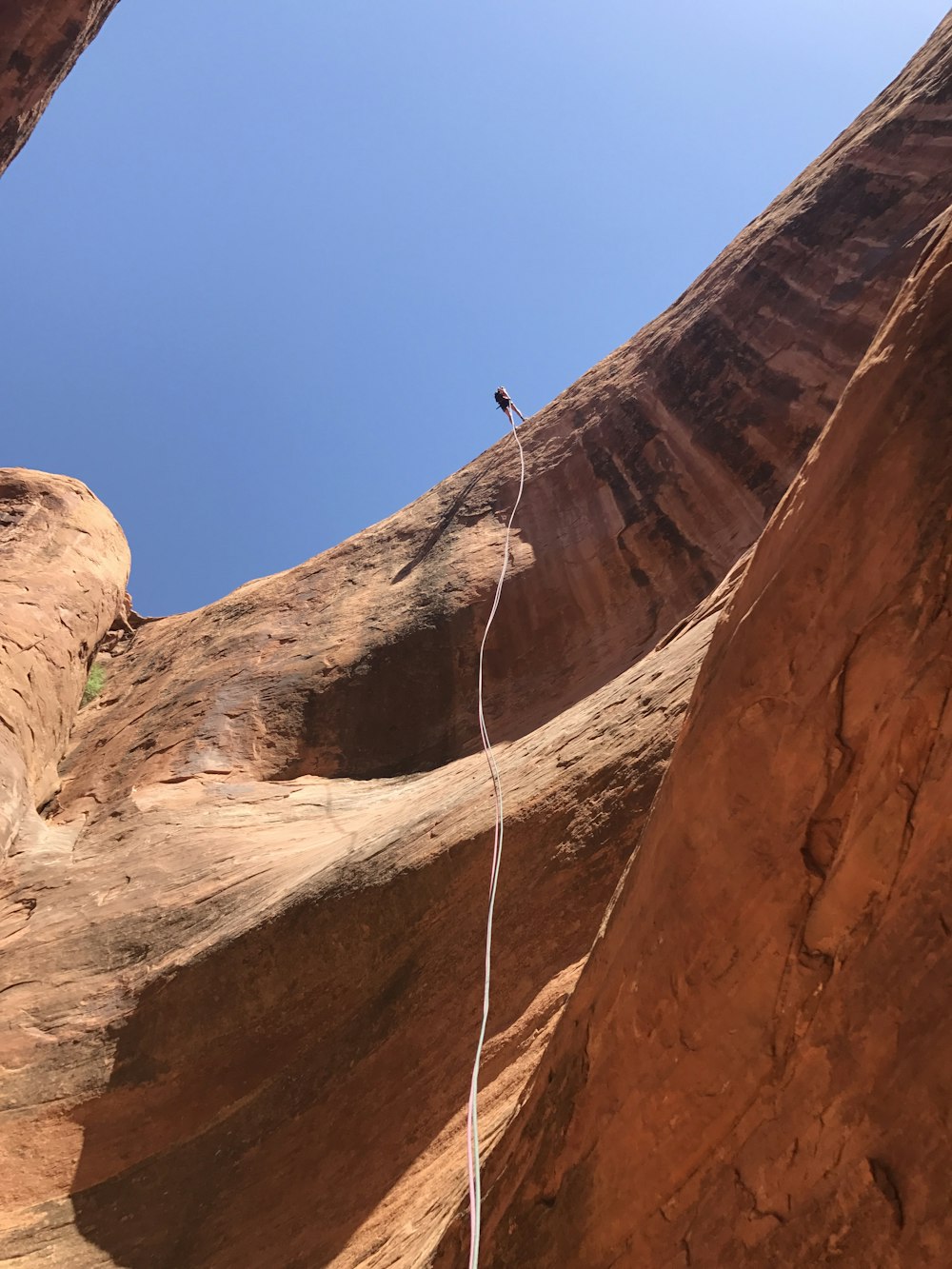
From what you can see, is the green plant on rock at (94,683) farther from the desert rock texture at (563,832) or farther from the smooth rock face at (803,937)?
the smooth rock face at (803,937)

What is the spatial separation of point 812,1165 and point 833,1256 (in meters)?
0.21

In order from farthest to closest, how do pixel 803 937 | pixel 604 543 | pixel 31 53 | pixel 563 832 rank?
pixel 604 543, pixel 563 832, pixel 31 53, pixel 803 937

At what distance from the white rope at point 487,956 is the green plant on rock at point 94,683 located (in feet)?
22.2

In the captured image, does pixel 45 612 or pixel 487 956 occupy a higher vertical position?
pixel 45 612

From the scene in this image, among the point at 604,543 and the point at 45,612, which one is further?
the point at 45,612

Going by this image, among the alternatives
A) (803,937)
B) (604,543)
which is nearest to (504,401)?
(604,543)

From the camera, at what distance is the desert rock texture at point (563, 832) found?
8.89 feet

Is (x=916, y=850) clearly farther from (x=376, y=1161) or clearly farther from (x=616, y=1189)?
(x=376, y=1161)

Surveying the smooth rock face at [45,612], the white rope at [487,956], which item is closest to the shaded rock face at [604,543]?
the white rope at [487,956]

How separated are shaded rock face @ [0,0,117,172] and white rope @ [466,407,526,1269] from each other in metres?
5.63

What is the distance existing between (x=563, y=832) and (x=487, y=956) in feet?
6.33

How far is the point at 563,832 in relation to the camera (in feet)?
21.9

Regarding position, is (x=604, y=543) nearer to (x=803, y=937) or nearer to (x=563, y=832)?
(x=563, y=832)

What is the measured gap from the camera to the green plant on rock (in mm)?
14664
